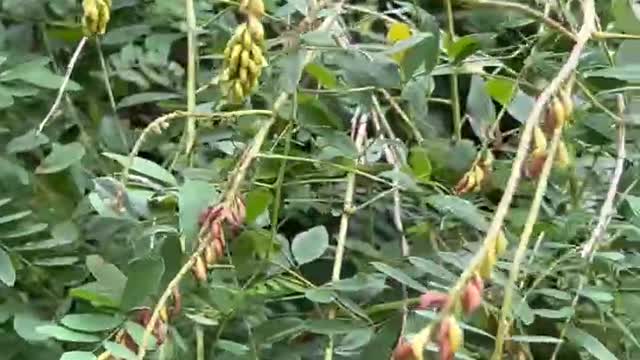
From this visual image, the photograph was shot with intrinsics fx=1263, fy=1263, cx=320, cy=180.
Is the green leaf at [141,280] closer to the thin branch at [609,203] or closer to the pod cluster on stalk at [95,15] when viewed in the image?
the pod cluster on stalk at [95,15]

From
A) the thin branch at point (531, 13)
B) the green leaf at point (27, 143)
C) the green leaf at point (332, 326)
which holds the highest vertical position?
the thin branch at point (531, 13)

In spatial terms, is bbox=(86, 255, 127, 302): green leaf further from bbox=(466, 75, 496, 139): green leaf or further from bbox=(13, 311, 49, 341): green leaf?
bbox=(466, 75, 496, 139): green leaf

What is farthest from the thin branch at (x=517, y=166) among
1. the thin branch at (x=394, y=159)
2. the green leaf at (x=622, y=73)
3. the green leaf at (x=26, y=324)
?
the green leaf at (x=26, y=324)

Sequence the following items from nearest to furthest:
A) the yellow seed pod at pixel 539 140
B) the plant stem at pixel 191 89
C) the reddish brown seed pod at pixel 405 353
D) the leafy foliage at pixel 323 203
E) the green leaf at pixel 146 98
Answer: the reddish brown seed pod at pixel 405 353
the yellow seed pod at pixel 539 140
the leafy foliage at pixel 323 203
the plant stem at pixel 191 89
the green leaf at pixel 146 98

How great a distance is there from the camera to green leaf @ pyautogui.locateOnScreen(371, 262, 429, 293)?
2.36 feet

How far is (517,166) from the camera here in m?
0.50

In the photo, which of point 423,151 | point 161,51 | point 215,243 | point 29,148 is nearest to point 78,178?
point 29,148

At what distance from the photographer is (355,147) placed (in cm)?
81

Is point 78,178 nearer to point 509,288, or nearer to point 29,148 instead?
point 29,148

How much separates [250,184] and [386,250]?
15cm

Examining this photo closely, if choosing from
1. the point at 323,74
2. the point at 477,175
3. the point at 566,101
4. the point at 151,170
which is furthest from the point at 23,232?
the point at 566,101

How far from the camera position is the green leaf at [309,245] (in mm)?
772

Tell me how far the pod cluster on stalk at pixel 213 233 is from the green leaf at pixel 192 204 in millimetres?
61

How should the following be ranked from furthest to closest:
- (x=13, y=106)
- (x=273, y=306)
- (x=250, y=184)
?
(x=13, y=106) < (x=273, y=306) < (x=250, y=184)
